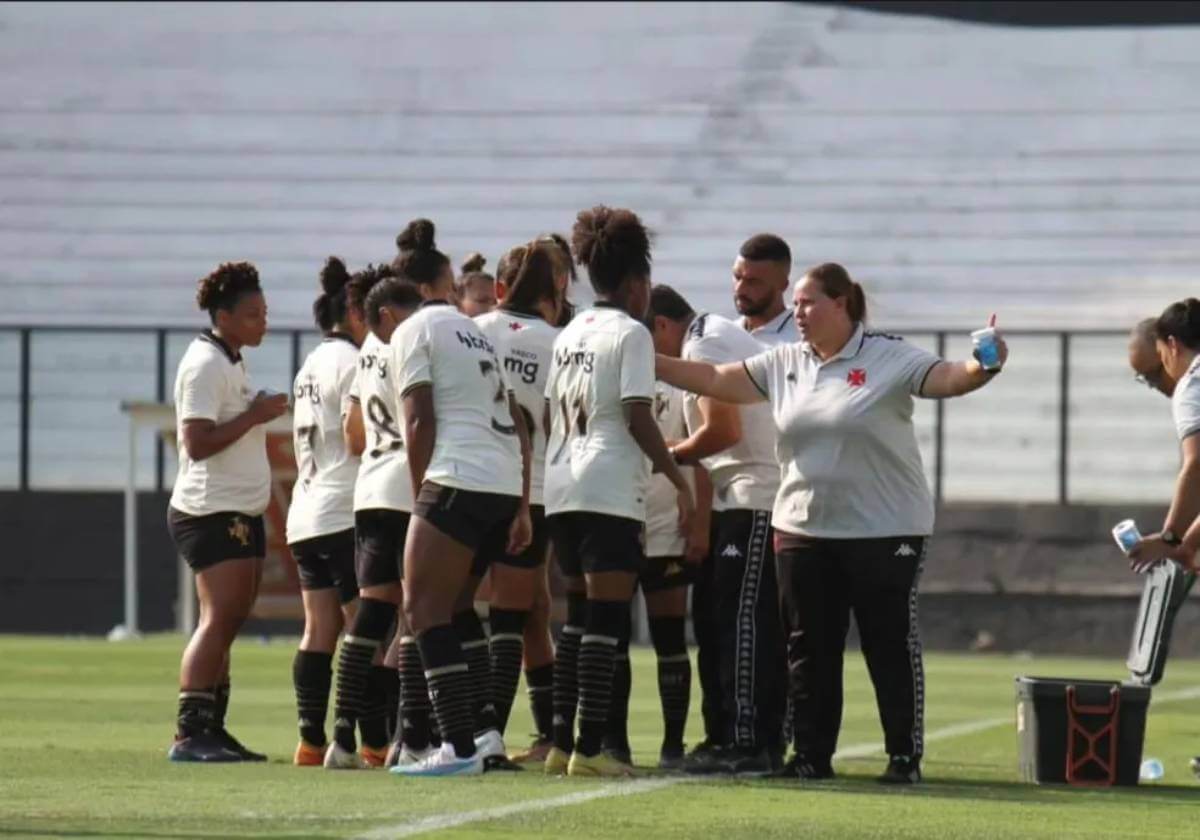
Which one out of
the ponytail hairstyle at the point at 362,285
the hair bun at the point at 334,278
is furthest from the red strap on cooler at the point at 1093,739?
the hair bun at the point at 334,278

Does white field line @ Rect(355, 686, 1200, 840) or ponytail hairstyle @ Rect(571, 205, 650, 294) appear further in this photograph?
ponytail hairstyle @ Rect(571, 205, 650, 294)

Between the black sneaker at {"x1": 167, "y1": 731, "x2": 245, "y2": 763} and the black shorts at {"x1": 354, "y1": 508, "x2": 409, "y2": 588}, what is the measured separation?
3.10ft

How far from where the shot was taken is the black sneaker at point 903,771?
32.0ft

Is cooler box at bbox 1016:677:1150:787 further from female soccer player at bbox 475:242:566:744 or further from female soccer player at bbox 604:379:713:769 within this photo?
female soccer player at bbox 475:242:566:744

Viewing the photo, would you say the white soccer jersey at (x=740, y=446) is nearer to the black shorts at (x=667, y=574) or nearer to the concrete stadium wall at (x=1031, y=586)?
the black shorts at (x=667, y=574)

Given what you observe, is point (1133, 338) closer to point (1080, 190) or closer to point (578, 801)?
→ point (578, 801)

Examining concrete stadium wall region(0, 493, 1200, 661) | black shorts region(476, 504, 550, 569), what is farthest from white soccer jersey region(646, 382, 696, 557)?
concrete stadium wall region(0, 493, 1200, 661)

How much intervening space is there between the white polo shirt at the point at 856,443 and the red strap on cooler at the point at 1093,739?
2.87 ft

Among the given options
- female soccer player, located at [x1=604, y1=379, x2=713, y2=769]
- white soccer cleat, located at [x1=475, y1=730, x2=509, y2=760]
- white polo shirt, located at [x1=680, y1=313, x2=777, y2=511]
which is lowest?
white soccer cleat, located at [x1=475, y1=730, x2=509, y2=760]

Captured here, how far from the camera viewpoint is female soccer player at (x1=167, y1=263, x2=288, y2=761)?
413 inches

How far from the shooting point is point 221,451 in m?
10.6

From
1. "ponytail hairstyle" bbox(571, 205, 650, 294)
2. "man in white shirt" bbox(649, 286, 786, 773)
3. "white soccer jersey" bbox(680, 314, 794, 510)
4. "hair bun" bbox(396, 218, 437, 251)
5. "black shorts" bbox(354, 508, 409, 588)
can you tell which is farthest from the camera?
"white soccer jersey" bbox(680, 314, 794, 510)

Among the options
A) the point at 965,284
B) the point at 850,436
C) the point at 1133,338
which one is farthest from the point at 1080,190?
the point at 850,436

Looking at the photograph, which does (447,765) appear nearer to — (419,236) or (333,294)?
(419,236)
